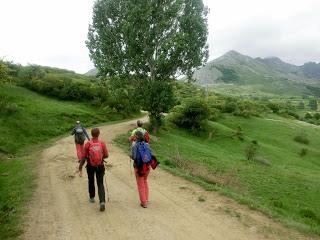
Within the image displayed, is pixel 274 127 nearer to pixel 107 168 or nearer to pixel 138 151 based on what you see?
pixel 107 168

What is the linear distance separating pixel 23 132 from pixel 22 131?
0.18m

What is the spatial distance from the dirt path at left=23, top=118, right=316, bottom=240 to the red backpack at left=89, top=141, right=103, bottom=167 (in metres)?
1.63

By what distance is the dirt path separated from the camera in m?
11.6

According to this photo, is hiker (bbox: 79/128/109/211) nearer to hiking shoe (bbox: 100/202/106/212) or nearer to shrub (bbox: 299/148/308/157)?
hiking shoe (bbox: 100/202/106/212)

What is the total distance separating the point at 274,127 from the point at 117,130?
34881 millimetres

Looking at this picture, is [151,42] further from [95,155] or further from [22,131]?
[95,155]

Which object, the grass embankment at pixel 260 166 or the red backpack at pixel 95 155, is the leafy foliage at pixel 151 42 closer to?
the grass embankment at pixel 260 166

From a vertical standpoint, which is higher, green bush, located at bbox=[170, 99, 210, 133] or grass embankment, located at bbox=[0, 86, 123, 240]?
grass embankment, located at bbox=[0, 86, 123, 240]

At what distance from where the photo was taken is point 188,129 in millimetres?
55125

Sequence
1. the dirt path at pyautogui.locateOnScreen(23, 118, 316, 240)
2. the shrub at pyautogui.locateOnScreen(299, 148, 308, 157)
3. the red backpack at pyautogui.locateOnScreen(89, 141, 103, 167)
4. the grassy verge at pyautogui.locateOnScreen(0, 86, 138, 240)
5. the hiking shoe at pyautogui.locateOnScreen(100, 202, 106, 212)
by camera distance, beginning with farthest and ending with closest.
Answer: the shrub at pyautogui.locateOnScreen(299, 148, 308, 157) < the grassy verge at pyautogui.locateOnScreen(0, 86, 138, 240) < the hiking shoe at pyautogui.locateOnScreen(100, 202, 106, 212) < the red backpack at pyautogui.locateOnScreen(89, 141, 103, 167) < the dirt path at pyautogui.locateOnScreen(23, 118, 316, 240)

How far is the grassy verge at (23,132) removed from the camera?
1485 cm

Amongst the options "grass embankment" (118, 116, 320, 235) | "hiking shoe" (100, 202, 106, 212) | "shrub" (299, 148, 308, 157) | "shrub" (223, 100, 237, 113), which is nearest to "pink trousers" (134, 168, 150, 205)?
"hiking shoe" (100, 202, 106, 212)

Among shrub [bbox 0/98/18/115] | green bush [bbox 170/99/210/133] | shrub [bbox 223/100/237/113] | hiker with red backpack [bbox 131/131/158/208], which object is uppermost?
hiker with red backpack [bbox 131/131/158/208]

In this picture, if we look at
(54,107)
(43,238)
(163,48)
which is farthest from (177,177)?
(54,107)
